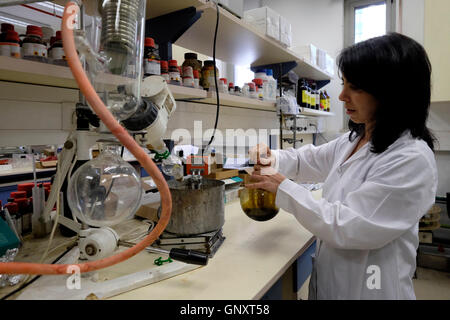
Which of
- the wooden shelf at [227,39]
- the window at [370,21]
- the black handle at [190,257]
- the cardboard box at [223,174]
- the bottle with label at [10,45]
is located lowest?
the black handle at [190,257]

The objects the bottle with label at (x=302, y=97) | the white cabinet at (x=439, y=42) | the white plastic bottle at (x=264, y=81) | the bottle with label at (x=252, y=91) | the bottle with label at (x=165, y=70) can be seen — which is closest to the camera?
the bottle with label at (x=165, y=70)

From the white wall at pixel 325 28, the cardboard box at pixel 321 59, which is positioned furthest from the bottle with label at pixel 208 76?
the white wall at pixel 325 28

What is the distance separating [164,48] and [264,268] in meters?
1.13

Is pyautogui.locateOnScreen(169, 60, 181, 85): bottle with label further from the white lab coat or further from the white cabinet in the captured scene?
the white cabinet

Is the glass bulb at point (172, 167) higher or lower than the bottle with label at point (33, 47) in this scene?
lower

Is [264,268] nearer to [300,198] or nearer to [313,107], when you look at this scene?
[300,198]

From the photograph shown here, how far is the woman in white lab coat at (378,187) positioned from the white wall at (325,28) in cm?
275

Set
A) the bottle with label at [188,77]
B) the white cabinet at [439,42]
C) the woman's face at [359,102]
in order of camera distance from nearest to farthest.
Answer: the woman's face at [359,102]
the bottle with label at [188,77]
the white cabinet at [439,42]

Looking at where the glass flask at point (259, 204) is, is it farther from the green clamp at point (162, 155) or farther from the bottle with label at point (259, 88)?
the bottle with label at point (259, 88)

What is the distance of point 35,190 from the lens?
1079 millimetres

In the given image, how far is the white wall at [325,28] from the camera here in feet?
11.6

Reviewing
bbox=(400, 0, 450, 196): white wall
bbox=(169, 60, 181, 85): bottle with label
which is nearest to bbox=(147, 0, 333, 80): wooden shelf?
bbox=(169, 60, 181, 85): bottle with label

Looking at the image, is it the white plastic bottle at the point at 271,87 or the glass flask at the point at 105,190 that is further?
the white plastic bottle at the point at 271,87
